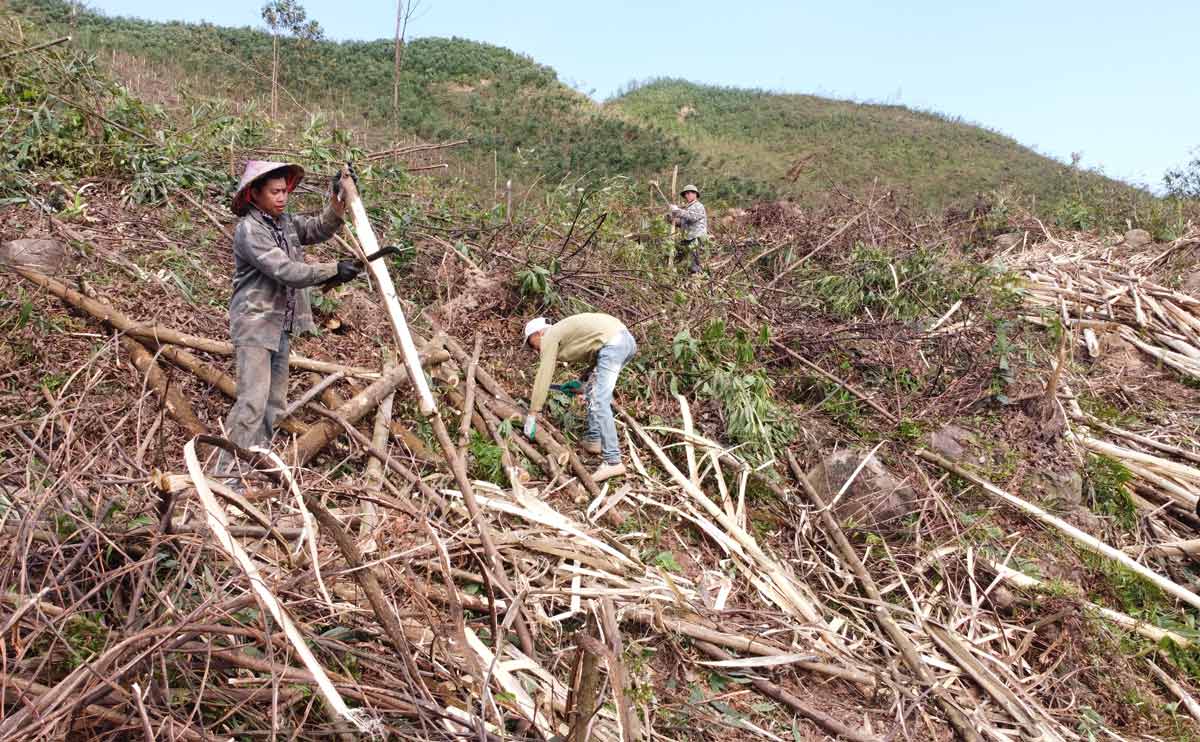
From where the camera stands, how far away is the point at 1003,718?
3.50m

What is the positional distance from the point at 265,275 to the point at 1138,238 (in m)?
10.6

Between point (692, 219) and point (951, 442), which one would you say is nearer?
point (951, 442)

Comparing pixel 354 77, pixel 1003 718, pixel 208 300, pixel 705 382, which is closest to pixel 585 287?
pixel 705 382

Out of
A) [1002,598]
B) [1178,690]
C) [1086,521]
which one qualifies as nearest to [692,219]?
[1086,521]

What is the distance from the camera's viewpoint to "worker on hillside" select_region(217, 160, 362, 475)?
3199 millimetres

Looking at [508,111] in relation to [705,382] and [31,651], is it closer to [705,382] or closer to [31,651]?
[705,382]

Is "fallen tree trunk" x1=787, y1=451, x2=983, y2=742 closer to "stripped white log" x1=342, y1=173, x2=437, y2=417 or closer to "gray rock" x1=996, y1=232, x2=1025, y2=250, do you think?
"stripped white log" x1=342, y1=173, x2=437, y2=417

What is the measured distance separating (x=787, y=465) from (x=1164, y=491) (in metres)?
2.78

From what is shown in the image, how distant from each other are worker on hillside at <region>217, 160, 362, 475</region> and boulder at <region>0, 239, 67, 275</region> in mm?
2104

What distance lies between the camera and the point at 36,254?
15.1ft

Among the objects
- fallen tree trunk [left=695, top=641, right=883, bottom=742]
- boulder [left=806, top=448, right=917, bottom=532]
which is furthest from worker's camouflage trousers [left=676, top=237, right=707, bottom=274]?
fallen tree trunk [left=695, top=641, right=883, bottom=742]

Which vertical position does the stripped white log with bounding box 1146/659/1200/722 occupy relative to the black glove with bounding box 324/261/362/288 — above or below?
below

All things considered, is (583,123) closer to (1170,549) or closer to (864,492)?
(864,492)

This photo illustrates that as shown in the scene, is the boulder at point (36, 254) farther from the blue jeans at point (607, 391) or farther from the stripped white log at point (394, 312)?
the blue jeans at point (607, 391)
